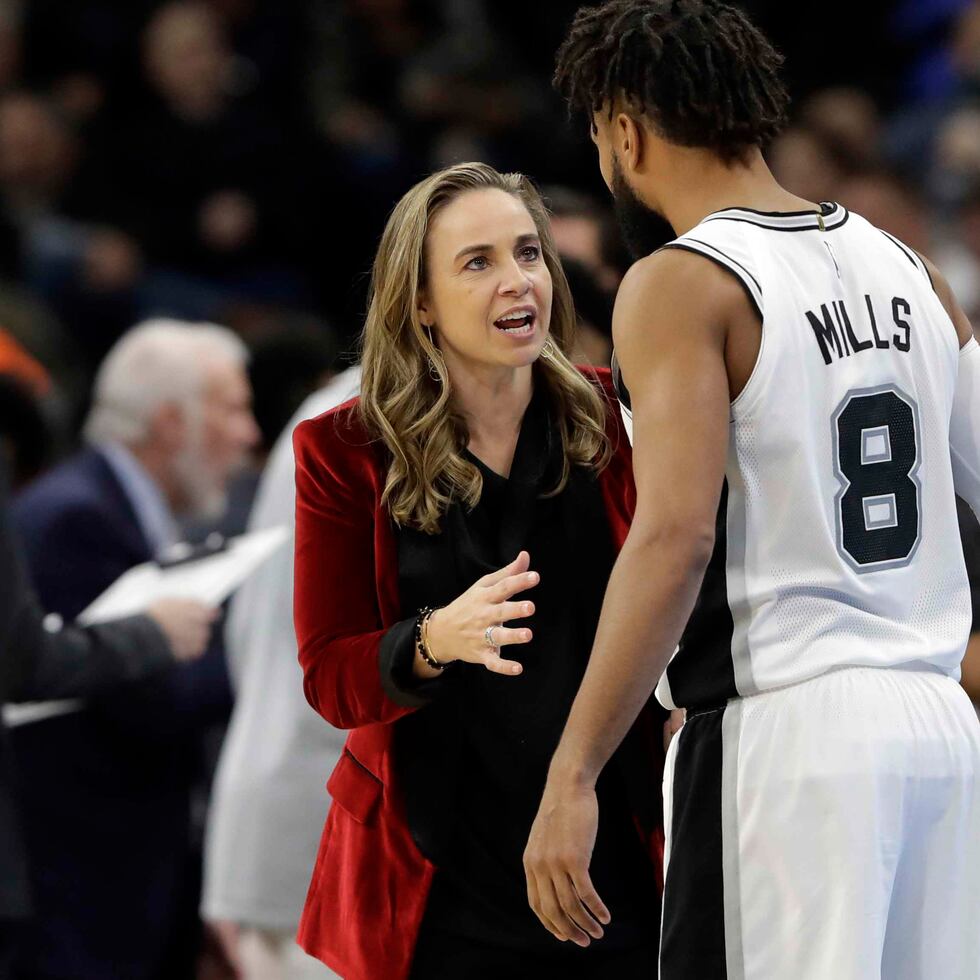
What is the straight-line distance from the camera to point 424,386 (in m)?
3.05

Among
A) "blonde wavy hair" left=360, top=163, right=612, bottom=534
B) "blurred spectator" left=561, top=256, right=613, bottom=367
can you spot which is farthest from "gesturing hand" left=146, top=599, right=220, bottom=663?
"blonde wavy hair" left=360, top=163, right=612, bottom=534

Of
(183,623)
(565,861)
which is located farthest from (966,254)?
(565,861)

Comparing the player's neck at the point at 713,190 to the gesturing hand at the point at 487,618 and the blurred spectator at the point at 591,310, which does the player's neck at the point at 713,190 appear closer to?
the gesturing hand at the point at 487,618

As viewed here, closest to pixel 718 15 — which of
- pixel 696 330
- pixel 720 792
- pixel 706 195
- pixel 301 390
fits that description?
pixel 706 195

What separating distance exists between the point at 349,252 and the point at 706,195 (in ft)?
20.6

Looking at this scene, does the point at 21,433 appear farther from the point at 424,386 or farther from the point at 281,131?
the point at 281,131

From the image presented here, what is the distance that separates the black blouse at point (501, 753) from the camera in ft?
9.62

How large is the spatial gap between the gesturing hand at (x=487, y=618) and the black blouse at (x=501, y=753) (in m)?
0.17

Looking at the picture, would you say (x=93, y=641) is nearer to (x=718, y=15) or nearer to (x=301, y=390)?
(x=301, y=390)

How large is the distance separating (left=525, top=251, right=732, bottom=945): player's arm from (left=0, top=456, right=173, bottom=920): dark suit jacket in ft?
5.81

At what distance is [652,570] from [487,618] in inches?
10.3

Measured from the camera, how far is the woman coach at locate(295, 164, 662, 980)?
2.93 metres

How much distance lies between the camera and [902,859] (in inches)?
105

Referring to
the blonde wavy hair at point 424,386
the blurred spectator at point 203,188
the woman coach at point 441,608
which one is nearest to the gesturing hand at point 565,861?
the woman coach at point 441,608
